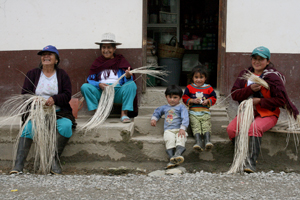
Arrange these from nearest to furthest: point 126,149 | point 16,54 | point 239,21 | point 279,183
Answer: point 279,183 < point 126,149 < point 239,21 < point 16,54

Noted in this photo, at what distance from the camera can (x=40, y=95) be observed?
140 inches

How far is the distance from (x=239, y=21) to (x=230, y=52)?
0.43 meters

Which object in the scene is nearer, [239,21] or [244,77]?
[244,77]

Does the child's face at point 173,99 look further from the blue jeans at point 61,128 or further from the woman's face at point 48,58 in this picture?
the woman's face at point 48,58

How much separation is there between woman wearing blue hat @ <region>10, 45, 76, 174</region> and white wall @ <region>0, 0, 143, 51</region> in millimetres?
1045

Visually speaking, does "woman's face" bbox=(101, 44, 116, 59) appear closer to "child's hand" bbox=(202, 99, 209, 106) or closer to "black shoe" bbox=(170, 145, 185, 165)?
"child's hand" bbox=(202, 99, 209, 106)

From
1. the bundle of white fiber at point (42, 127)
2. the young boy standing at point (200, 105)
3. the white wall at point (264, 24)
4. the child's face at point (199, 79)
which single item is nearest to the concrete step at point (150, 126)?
the young boy standing at point (200, 105)

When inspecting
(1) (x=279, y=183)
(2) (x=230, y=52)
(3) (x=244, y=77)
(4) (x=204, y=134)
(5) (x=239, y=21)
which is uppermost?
(5) (x=239, y=21)

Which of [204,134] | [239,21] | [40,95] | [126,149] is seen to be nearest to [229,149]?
[204,134]

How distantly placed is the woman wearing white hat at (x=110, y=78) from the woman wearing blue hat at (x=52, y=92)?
44 centimetres

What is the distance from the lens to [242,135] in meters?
3.24

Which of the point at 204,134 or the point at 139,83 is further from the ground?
the point at 139,83

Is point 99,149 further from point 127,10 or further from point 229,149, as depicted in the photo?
point 127,10

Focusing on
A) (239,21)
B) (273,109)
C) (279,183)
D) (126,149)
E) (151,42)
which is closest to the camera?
(279,183)
